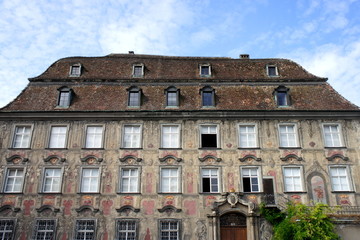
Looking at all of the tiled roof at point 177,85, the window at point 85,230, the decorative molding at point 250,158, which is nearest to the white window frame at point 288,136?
the tiled roof at point 177,85

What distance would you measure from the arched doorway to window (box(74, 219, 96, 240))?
7.06 meters

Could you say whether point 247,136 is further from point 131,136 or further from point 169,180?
point 131,136

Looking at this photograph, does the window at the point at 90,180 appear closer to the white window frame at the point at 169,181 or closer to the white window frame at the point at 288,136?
the white window frame at the point at 169,181

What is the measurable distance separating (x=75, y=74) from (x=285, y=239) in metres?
17.0

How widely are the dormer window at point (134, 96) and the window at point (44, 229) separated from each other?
27.3 feet

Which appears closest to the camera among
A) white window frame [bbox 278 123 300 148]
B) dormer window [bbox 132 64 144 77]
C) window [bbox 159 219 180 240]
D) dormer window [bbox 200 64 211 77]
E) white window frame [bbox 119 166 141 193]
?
window [bbox 159 219 180 240]

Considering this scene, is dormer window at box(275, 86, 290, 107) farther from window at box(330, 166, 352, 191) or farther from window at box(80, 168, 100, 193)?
window at box(80, 168, 100, 193)

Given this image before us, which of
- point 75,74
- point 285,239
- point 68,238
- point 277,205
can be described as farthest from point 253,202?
point 75,74

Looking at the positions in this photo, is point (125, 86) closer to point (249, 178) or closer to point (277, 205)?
point (249, 178)

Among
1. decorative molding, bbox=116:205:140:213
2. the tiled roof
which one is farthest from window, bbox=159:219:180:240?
the tiled roof

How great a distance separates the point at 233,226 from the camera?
20.6 metres

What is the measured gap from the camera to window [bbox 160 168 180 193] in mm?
21422

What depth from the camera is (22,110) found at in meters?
23.2

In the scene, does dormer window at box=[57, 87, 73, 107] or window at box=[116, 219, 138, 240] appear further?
dormer window at box=[57, 87, 73, 107]
